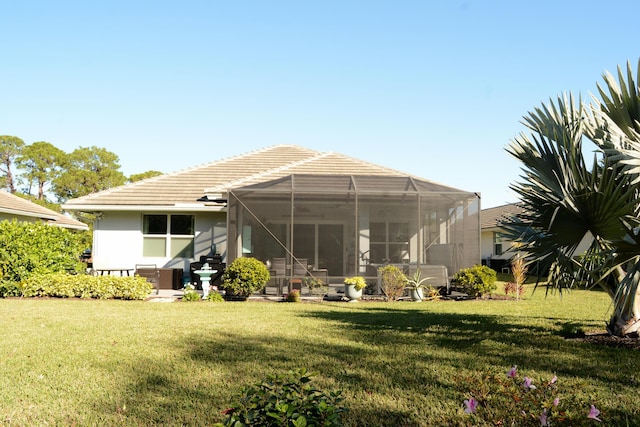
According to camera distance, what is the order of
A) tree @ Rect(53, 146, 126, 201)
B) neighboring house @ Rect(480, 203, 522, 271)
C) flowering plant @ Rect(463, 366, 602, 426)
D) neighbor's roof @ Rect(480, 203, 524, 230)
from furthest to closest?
tree @ Rect(53, 146, 126, 201) < neighbor's roof @ Rect(480, 203, 524, 230) < neighboring house @ Rect(480, 203, 522, 271) < flowering plant @ Rect(463, 366, 602, 426)

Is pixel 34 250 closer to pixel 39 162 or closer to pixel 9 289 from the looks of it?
pixel 9 289

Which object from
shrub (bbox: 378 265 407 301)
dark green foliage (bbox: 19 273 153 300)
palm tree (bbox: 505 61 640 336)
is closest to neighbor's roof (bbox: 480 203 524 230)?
shrub (bbox: 378 265 407 301)

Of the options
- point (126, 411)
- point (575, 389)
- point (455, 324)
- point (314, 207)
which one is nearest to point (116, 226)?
point (314, 207)

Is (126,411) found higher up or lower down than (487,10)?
lower down

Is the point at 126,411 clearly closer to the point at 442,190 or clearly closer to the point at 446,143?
the point at 442,190

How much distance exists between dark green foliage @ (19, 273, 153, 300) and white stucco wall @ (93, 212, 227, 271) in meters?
4.85

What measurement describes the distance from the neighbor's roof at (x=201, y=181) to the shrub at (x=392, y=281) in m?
3.32

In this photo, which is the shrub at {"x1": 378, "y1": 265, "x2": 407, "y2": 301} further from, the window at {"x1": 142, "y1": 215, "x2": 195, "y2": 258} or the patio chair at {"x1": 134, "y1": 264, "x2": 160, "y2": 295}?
the window at {"x1": 142, "y1": 215, "x2": 195, "y2": 258}

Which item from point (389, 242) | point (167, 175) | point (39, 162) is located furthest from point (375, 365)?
point (39, 162)

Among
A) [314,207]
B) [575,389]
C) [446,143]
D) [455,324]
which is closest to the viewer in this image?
[575,389]

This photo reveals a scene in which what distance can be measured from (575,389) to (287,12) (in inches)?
450

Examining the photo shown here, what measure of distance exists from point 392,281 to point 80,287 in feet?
28.3

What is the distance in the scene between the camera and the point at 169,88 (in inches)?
671

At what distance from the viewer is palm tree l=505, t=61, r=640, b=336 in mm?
6188
